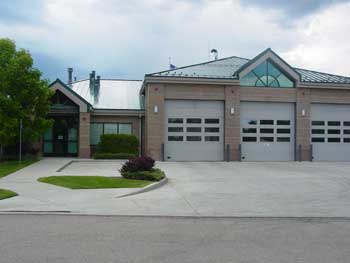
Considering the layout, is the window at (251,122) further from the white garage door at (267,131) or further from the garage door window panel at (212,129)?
the garage door window panel at (212,129)

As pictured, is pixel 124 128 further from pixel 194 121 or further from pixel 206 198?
pixel 206 198

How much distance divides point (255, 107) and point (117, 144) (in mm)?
9420

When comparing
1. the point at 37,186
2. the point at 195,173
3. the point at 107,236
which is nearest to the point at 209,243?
the point at 107,236

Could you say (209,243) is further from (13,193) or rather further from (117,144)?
(117,144)

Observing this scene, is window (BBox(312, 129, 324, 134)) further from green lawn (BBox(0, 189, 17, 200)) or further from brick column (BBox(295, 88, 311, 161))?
green lawn (BBox(0, 189, 17, 200))

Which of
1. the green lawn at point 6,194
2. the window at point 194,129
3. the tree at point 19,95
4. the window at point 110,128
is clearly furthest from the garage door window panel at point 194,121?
the green lawn at point 6,194

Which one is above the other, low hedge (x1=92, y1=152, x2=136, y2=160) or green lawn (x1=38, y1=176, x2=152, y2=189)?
low hedge (x1=92, y1=152, x2=136, y2=160)

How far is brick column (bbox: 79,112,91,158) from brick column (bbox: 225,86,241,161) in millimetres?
8978

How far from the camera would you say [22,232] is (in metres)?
7.86

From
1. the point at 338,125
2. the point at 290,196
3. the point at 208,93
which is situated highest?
the point at 208,93

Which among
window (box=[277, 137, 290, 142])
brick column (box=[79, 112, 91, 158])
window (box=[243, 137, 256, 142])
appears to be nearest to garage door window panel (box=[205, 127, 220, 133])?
window (box=[243, 137, 256, 142])

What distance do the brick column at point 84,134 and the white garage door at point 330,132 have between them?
49.2 feet

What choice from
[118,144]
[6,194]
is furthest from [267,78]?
[6,194]

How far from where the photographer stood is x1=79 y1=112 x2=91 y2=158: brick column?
1134 inches
